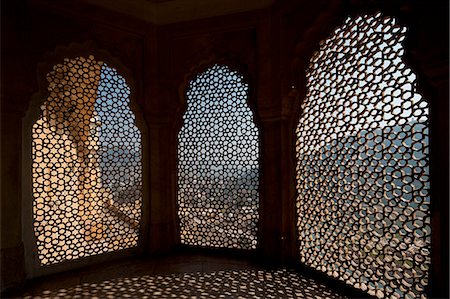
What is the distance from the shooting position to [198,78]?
12.6 ft

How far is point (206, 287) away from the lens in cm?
278

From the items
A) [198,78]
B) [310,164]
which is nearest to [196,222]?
[310,164]

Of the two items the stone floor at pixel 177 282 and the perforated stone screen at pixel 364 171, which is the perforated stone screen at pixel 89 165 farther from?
the perforated stone screen at pixel 364 171

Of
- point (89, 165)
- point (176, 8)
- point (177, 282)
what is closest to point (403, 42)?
point (176, 8)

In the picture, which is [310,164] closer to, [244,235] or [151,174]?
[244,235]

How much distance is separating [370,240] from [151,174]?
270cm

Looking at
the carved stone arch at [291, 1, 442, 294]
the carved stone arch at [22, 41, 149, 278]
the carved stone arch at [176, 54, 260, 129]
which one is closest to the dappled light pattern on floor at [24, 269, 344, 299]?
the carved stone arch at [22, 41, 149, 278]

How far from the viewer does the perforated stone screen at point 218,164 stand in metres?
3.60

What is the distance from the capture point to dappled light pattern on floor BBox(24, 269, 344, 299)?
261 centimetres

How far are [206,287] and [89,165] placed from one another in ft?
6.70

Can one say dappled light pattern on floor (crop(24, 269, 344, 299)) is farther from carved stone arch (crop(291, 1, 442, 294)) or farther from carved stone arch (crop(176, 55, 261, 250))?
carved stone arch (crop(291, 1, 442, 294))

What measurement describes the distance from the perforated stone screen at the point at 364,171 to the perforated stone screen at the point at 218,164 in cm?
68

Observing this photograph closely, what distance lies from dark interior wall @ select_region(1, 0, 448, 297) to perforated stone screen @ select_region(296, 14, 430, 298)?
0.42 feet

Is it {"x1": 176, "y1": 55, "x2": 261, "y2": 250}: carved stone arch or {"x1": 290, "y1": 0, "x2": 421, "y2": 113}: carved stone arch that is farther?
{"x1": 176, "y1": 55, "x2": 261, "y2": 250}: carved stone arch
